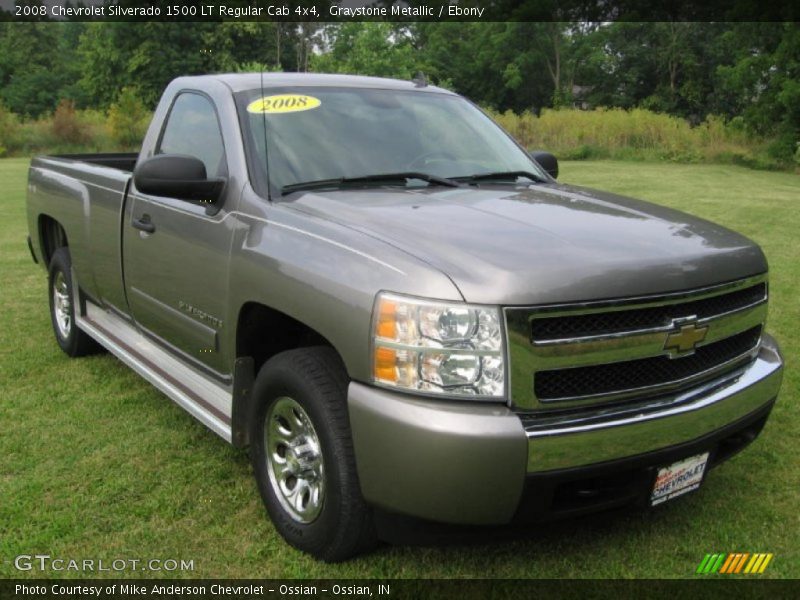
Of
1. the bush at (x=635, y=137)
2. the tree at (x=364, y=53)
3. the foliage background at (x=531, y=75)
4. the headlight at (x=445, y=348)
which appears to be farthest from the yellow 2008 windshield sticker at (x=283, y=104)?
the tree at (x=364, y=53)

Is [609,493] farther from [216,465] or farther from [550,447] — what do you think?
[216,465]

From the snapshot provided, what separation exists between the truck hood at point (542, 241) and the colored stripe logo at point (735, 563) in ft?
3.52

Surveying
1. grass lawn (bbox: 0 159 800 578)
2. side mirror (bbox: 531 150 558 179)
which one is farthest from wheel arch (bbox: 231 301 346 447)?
side mirror (bbox: 531 150 558 179)

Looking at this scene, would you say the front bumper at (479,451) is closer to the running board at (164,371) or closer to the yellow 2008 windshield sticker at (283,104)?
the running board at (164,371)

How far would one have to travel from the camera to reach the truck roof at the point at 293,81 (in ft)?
12.6

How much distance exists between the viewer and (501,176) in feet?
12.7

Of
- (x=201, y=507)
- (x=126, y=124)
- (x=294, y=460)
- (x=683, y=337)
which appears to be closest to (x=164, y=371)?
(x=201, y=507)

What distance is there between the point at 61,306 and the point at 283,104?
292cm

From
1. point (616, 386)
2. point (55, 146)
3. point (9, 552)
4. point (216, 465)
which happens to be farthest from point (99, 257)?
point (55, 146)

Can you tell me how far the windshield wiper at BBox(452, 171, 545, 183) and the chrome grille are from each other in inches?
52.5

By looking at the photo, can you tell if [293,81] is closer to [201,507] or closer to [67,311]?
[201,507]

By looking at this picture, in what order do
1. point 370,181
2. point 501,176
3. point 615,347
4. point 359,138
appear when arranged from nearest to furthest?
point 615,347, point 370,181, point 359,138, point 501,176

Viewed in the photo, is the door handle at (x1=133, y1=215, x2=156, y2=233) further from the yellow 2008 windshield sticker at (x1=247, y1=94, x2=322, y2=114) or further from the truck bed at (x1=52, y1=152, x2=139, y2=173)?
the truck bed at (x1=52, y1=152, x2=139, y2=173)

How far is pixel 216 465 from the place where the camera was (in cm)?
378
